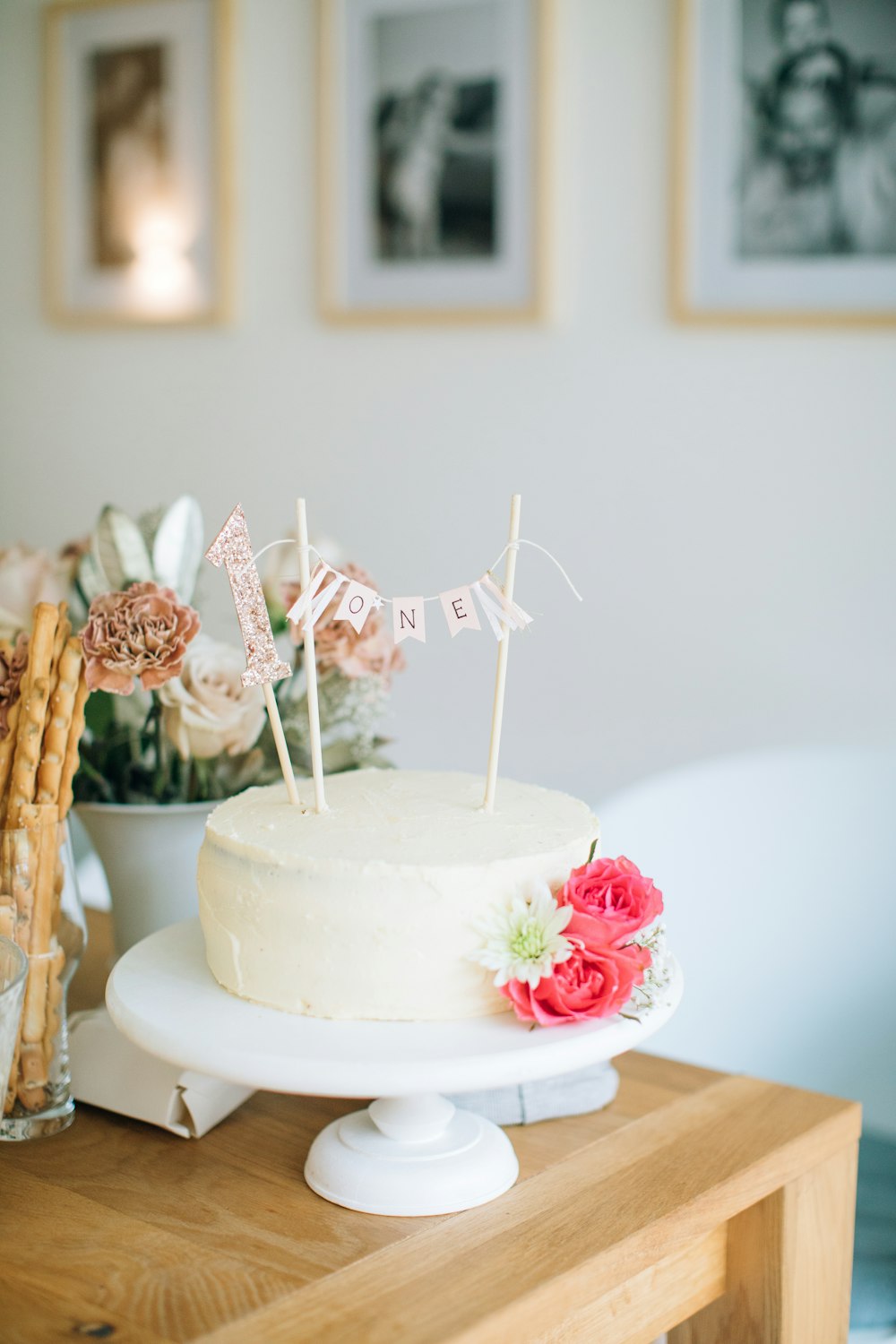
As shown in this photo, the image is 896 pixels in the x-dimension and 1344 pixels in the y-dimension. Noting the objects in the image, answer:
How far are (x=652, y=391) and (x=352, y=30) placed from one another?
84 cm

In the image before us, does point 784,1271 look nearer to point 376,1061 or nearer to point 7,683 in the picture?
point 376,1061

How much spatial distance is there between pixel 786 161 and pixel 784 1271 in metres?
1.53

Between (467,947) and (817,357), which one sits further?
(817,357)

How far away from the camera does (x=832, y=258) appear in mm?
1950

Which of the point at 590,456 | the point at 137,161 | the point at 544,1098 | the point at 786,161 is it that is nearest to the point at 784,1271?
the point at 544,1098

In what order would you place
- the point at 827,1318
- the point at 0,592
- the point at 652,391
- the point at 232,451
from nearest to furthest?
the point at 827,1318 → the point at 0,592 → the point at 652,391 → the point at 232,451

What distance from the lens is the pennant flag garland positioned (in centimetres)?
95

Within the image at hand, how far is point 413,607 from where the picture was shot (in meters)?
0.97

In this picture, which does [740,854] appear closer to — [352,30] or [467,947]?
[467,947]

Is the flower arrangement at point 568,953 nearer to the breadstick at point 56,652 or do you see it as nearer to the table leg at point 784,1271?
the table leg at point 784,1271

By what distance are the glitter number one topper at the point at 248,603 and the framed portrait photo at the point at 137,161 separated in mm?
1714

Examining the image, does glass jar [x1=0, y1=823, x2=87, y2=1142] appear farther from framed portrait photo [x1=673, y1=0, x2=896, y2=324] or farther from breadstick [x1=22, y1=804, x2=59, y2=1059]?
framed portrait photo [x1=673, y1=0, x2=896, y2=324]

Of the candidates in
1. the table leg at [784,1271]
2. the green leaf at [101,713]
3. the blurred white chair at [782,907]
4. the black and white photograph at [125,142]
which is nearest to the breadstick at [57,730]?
the green leaf at [101,713]

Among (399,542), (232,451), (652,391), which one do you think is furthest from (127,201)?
(652,391)
